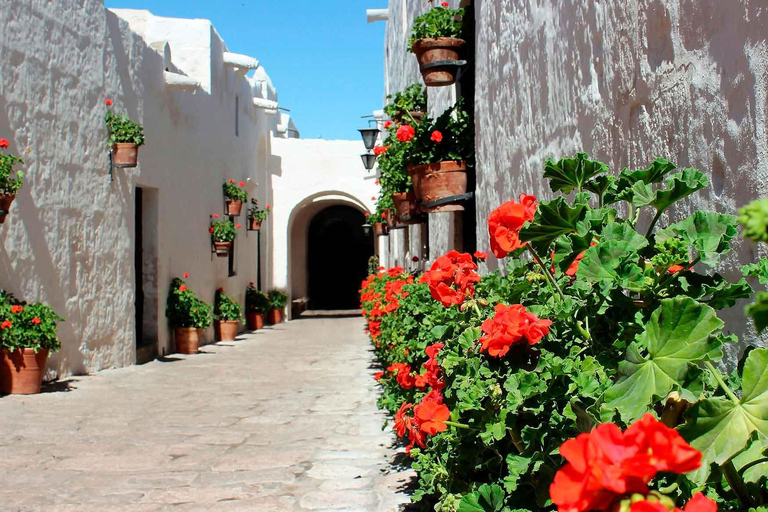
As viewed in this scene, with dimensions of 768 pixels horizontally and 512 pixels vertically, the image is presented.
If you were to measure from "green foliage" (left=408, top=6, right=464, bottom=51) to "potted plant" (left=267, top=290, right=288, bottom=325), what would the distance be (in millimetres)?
12748

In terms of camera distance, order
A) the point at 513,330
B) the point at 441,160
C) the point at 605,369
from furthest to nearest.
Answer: the point at 441,160, the point at 513,330, the point at 605,369

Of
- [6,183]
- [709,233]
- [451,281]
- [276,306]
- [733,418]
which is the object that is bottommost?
[276,306]

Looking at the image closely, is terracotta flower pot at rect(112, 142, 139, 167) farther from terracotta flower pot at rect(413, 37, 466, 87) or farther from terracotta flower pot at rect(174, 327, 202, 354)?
terracotta flower pot at rect(413, 37, 466, 87)

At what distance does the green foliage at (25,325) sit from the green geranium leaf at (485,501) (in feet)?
19.1

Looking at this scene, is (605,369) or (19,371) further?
(19,371)

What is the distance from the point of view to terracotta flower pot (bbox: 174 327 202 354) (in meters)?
11.5

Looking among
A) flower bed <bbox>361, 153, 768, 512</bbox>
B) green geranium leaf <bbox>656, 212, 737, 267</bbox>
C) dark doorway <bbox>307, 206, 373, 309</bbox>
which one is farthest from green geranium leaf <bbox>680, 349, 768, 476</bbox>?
dark doorway <bbox>307, 206, 373, 309</bbox>

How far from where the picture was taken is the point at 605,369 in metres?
1.64

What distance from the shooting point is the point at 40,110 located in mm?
7613

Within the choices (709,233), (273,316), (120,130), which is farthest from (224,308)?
(709,233)

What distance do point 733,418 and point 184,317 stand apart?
1078cm

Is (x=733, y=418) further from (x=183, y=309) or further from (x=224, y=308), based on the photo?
(x=224, y=308)

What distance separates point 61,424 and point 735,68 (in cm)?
523

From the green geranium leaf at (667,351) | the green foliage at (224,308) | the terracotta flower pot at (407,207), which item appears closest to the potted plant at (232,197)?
the green foliage at (224,308)
